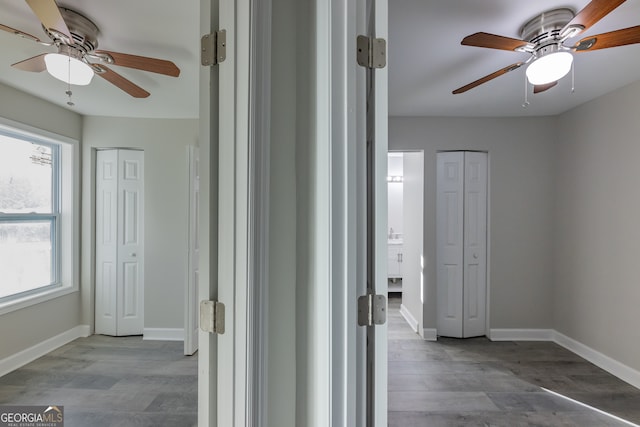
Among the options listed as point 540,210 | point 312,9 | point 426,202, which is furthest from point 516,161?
point 312,9

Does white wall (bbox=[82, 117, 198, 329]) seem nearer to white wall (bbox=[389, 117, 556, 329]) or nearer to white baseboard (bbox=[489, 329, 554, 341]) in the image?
white wall (bbox=[389, 117, 556, 329])

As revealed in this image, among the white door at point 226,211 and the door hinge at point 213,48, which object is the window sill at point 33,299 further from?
the door hinge at point 213,48

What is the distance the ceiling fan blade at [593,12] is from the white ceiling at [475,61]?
225 millimetres

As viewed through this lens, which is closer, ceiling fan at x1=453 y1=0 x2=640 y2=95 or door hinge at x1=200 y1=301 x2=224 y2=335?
door hinge at x1=200 y1=301 x2=224 y2=335

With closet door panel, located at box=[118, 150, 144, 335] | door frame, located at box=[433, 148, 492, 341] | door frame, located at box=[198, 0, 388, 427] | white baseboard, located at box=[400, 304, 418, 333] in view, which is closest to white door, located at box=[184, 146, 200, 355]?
closet door panel, located at box=[118, 150, 144, 335]

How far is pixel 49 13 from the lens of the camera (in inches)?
57.2

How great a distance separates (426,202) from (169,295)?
10.5 ft

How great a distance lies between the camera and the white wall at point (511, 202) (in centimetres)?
382

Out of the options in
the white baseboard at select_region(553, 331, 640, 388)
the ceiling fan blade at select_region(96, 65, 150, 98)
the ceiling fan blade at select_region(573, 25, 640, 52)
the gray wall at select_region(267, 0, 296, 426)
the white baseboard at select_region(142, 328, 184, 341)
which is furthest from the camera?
the white baseboard at select_region(142, 328, 184, 341)

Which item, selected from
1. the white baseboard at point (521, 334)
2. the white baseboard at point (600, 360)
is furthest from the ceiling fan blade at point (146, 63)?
the white baseboard at point (600, 360)

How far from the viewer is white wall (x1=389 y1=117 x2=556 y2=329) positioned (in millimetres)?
3818

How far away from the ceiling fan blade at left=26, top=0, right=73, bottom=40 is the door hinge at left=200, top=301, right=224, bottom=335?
57.3 inches

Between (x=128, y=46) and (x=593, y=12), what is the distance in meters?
2.67

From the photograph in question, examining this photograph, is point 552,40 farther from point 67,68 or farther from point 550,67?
point 67,68
